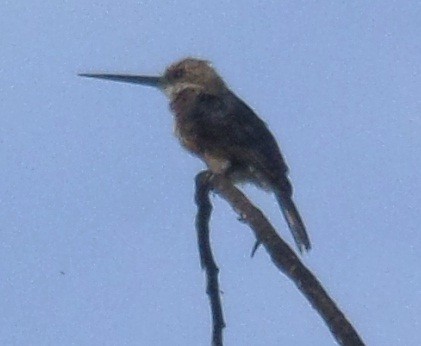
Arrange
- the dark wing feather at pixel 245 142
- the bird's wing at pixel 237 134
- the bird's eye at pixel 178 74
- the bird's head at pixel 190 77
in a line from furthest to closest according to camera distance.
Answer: the bird's eye at pixel 178 74
the bird's head at pixel 190 77
the bird's wing at pixel 237 134
the dark wing feather at pixel 245 142

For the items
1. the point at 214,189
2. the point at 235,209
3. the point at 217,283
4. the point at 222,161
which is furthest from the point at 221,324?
the point at 222,161

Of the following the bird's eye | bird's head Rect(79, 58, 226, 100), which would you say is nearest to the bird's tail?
bird's head Rect(79, 58, 226, 100)

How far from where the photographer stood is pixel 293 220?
8242mm

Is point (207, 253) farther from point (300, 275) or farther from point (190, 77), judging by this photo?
point (190, 77)

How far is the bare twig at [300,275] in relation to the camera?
2.97 metres

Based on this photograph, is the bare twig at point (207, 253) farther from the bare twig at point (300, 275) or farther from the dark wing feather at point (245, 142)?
the dark wing feather at point (245, 142)

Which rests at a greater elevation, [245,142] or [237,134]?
[237,134]

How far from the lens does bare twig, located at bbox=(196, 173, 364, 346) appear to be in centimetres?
297

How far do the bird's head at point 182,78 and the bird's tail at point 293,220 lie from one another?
2069 millimetres

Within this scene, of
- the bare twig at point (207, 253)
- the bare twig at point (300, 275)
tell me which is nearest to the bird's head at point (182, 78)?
the bare twig at point (207, 253)

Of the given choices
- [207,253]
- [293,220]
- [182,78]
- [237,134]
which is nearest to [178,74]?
[182,78]

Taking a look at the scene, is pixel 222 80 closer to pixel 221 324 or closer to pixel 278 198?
pixel 278 198

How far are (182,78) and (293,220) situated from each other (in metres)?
2.88

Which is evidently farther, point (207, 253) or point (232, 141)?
point (232, 141)
